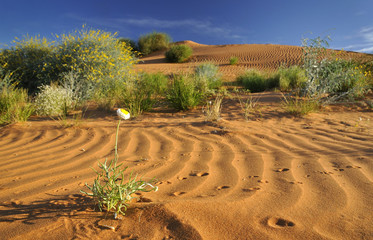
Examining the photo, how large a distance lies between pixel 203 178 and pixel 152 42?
3107cm

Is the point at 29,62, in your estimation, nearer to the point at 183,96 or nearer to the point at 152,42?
the point at 183,96

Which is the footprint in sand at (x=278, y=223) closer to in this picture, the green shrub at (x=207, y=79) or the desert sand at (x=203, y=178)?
the desert sand at (x=203, y=178)

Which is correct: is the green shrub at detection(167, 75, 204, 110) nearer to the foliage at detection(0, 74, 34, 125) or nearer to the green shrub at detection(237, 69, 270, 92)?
the foliage at detection(0, 74, 34, 125)

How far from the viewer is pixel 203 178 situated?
2.16 m

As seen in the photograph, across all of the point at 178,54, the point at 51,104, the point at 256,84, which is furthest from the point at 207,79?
the point at 178,54

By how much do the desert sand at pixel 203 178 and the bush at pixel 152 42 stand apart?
91.6ft

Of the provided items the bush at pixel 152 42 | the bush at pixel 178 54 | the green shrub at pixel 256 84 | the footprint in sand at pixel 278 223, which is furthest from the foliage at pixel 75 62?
the bush at pixel 152 42

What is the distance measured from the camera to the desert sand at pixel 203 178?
143cm

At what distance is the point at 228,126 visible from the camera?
399 cm

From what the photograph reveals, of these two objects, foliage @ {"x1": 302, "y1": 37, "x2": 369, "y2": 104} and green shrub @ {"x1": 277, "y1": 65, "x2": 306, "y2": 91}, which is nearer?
foliage @ {"x1": 302, "y1": 37, "x2": 369, "y2": 104}

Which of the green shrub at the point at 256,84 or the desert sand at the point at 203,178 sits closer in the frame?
the desert sand at the point at 203,178

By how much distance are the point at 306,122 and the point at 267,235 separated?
136 inches

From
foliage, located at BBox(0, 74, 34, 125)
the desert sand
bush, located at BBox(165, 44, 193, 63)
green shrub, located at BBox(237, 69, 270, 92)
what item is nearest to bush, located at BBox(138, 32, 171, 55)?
bush, located at BBox(165, 44, 193, 63)

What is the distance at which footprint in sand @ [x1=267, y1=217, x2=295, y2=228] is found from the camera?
1438 mm
